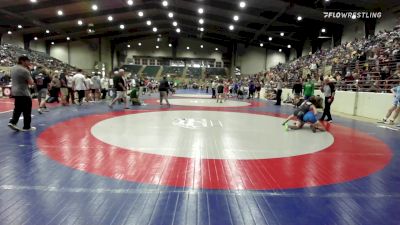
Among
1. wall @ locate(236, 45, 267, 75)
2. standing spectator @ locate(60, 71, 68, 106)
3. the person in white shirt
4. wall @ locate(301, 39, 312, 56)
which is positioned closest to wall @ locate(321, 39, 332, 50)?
wall @ locate(301, 39, 312, 56)

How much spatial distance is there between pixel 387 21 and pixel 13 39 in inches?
1483

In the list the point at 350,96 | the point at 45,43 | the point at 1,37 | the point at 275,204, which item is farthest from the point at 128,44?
the point at 275,204

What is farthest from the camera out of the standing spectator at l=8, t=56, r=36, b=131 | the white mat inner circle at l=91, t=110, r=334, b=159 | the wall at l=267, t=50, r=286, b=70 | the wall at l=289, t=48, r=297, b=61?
the wall at l=267, t=50, r=286, b=70

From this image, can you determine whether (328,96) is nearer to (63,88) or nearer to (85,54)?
(63,88)

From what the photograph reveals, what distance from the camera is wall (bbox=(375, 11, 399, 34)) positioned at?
1976 centimetres

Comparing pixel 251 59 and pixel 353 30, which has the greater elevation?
pixel 353 30

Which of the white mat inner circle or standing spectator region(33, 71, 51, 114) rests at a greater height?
standing spectator region(33, 71, 51, 114)

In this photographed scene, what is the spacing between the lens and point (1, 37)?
1303 inches

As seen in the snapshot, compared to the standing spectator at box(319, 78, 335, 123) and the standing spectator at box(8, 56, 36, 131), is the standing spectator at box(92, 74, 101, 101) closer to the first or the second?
the standing spectator at box(8, 56, 36, 131)

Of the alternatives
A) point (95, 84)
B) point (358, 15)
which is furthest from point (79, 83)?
point (358, 15)

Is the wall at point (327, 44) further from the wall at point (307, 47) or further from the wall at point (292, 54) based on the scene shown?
the wall at point (292, 54)

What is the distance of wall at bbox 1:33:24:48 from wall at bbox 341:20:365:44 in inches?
1392

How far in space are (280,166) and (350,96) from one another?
9.68 metres

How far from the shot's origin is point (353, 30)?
2480 cm
